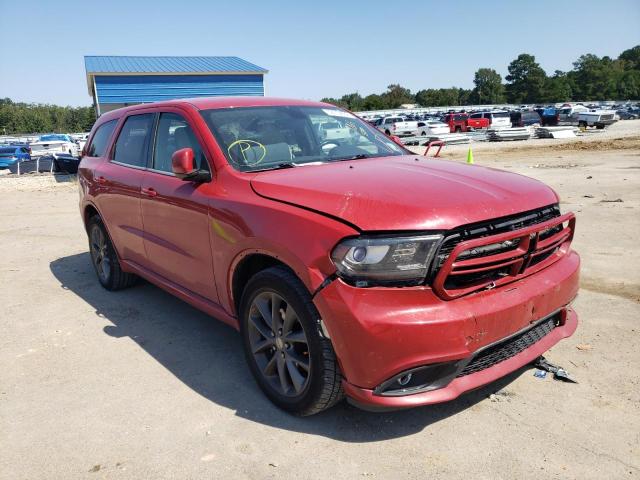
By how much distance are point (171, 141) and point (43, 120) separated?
106m

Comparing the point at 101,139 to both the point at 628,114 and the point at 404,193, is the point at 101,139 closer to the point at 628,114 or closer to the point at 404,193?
the point at 404,193

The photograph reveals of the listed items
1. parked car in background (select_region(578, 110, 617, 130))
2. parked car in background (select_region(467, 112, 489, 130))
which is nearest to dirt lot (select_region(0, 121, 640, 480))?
parked car in background (select_region(467, 112, 489, 130))

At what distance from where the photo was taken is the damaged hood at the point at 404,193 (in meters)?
2.51

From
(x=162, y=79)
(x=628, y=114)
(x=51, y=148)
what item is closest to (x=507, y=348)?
(x=51, y=148)

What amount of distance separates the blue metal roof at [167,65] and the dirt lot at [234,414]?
32.4 m

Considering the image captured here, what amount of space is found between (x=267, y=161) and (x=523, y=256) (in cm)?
175

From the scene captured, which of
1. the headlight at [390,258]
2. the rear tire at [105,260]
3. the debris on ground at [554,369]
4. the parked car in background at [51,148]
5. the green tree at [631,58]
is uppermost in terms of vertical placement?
the green tree at [631,58]

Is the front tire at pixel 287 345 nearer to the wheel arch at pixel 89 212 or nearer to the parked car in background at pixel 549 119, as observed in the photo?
the wheel arch at pixel 89 212

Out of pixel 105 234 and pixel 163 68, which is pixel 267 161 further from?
pixel 163 68

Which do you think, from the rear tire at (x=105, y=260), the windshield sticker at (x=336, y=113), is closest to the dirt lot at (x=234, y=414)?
the rear tire at (x=105, y=260)

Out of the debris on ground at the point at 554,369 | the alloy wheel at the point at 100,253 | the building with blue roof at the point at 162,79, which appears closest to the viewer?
the debris on ground at the point at 554,369

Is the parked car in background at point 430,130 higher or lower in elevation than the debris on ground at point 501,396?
higher

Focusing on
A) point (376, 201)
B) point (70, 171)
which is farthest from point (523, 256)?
point (70, 171)

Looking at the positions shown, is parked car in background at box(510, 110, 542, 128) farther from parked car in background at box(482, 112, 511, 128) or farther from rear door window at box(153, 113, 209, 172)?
rear door window at box(153, 113, 209, 172)
